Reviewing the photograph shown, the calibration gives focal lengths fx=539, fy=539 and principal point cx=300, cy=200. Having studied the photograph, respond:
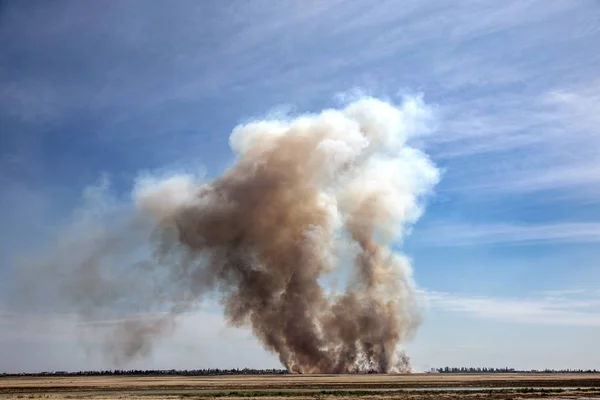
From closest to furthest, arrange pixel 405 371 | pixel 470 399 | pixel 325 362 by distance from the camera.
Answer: pixel 470 399, pixel 325 362, pixel 405 371

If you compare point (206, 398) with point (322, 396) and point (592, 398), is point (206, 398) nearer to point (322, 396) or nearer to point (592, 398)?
point (322, 396)

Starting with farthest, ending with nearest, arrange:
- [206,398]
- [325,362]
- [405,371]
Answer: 1. [405,371]
2. [325,362]
3. [206,398]

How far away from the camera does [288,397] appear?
56281mm

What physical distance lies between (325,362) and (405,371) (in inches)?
958

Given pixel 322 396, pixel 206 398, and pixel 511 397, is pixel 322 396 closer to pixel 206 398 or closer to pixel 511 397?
→ pixel 206 398

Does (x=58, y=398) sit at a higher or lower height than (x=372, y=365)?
lower

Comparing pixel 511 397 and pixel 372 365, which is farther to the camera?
pixel 372 365

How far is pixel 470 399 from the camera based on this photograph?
53.4m

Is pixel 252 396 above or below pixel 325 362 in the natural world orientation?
below

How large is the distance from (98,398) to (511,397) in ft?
143

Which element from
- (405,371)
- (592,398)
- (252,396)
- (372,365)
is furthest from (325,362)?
(592,398)

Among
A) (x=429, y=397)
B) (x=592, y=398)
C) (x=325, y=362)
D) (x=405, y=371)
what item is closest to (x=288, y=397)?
(x=429, y=397)

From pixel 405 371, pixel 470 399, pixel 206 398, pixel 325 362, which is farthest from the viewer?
pixel 405 371

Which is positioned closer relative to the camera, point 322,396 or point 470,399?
point 470,399
